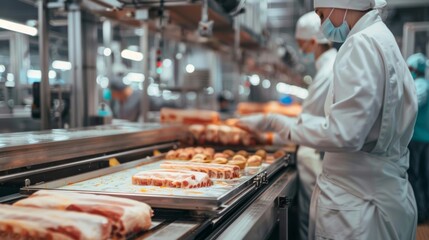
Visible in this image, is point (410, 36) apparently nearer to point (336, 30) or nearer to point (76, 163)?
point (336, 30)

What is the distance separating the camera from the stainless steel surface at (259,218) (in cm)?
→ 149

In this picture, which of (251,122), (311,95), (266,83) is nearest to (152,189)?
(251,122)

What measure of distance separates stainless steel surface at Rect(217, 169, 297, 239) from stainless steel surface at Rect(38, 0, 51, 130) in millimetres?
1737

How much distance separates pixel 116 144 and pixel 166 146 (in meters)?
0.65

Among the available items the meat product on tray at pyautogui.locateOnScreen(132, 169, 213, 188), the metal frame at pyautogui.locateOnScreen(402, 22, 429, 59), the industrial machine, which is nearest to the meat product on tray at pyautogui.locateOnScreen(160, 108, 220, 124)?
the industrial machine

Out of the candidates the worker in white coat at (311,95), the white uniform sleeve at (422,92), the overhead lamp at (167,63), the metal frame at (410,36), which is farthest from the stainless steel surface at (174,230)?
the overhead lamp at (167,63)

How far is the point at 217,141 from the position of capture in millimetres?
3217

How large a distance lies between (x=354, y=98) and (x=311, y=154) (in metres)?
1.36

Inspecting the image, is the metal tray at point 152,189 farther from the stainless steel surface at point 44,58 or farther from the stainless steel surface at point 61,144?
the stainless steel surface at point 44,58

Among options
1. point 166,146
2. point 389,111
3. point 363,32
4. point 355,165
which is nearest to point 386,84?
point 389,111

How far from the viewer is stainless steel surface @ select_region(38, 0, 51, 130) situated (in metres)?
2.99

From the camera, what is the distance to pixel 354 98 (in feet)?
5.72

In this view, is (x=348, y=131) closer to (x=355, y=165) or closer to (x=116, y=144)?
(x=355, y=165)

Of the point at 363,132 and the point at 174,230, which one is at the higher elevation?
the point at 363,132
